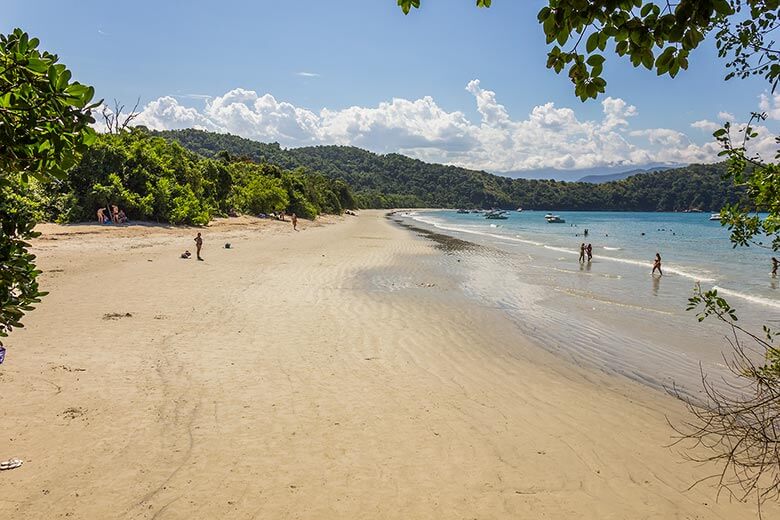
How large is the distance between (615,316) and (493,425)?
10.1m

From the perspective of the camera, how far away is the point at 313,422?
6.11 metres

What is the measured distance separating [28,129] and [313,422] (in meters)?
4.98

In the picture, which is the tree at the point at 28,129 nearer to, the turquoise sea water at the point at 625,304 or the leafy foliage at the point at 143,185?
the turquoise sea water at the point at 625,304

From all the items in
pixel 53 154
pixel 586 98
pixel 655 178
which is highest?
pixel 655 178

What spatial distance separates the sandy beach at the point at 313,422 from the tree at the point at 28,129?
2985 millimetres

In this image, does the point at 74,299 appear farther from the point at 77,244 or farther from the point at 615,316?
the point at 615,316

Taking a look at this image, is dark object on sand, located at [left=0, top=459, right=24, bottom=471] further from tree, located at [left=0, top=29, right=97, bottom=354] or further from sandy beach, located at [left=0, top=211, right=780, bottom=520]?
tree, located at [left=0, top=29, right=97, bottom=354]

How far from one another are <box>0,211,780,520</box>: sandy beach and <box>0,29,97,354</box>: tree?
2.99 meters

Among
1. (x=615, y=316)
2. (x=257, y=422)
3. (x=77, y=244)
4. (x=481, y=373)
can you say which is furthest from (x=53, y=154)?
(x=77, y=244)

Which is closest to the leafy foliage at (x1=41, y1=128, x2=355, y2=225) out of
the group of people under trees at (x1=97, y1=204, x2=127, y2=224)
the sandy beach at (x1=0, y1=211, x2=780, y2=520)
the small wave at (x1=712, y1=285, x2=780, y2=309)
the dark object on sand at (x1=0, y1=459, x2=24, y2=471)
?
the group of people under trees at (x1=97, y1=204, x2=127, y2=224)

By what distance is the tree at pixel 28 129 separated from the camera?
6.50 feet

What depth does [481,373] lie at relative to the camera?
866 centimetres

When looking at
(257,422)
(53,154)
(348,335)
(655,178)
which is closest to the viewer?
(53,154)

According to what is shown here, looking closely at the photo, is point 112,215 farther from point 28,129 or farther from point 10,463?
point 28,129
